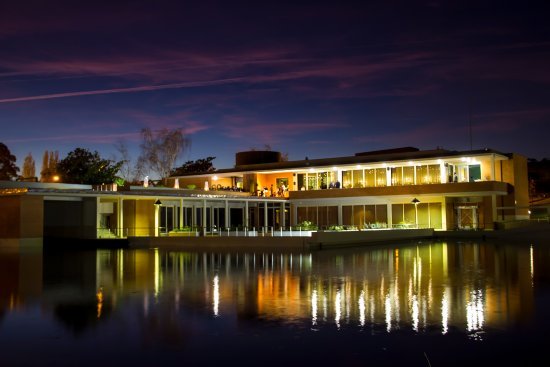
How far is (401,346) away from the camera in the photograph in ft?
25.3

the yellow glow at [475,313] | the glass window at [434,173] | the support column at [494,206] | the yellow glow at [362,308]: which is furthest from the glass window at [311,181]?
the yellow glow at [475,313]

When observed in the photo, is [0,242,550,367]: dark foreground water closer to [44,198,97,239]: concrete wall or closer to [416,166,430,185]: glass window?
[44,198,97,239]: concrete wall

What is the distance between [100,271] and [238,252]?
10.0 meters

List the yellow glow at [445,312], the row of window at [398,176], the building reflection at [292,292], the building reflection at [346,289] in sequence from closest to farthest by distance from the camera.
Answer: the yellow glow at [445,312] → the building reflection at [292,292] → the building reflection at [346,289] → the row of window at [398,176]

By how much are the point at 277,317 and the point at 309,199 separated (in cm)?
3827

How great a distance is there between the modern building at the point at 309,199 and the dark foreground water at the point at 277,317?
16.5 metres

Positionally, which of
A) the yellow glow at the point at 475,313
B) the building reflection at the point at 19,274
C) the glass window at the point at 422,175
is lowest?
the yellow glow at the point at 475,313

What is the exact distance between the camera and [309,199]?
4791 centimetres

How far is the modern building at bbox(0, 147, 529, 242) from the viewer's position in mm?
33938

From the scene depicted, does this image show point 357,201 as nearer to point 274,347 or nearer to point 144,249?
point 144,249

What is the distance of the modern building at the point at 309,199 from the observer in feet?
111

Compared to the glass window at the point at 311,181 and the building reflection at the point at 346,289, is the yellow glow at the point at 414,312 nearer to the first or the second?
the building reflection at the point at 346,289

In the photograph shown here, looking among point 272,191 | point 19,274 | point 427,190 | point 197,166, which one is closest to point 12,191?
point 19,274

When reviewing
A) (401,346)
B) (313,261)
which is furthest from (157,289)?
(313,261)
